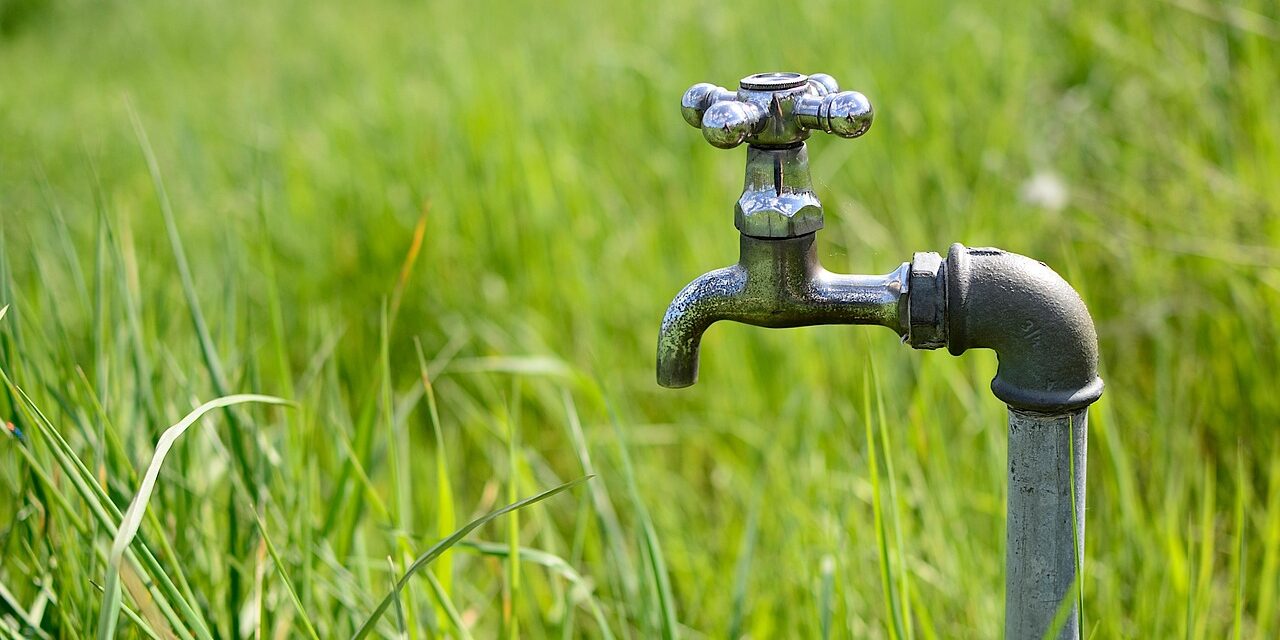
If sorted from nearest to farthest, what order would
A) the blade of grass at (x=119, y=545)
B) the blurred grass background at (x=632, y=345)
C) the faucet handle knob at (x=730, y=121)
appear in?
the blade of grass at (x=119, y=545), the faucet handle knob at (x=730, y=121), the blurred grass background at (x=632, y=345)

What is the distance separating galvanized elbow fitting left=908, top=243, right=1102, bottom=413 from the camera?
0.81 meters

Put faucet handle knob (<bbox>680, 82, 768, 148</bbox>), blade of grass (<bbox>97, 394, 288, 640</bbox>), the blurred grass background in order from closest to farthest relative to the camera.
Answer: blade of grass (<bbox>97, 394, 288, 640</bbox>)
faucet handle knob (<bbox>680, 82, 768, 148</bbox>)
the blurred grass background

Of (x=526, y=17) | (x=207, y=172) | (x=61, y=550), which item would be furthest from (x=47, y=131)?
(x=61, y=550)

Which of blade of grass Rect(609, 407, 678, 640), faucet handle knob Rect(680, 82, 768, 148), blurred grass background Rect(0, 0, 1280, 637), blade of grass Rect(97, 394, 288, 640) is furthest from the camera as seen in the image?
blurred grass background Rect(0, 0, 1280, 637)

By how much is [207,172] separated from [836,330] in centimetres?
184

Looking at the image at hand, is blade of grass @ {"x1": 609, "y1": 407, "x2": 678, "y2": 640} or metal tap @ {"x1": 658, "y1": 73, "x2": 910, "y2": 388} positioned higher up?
metal tap @ {"x1": 658, "y1": 73, "x2": 910, "y2": 388}

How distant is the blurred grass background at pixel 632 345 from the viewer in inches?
45.6

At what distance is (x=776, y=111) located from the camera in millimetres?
A: 815

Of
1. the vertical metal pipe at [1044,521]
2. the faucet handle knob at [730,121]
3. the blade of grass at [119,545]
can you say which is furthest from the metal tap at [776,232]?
the blade of grass at [119,545]

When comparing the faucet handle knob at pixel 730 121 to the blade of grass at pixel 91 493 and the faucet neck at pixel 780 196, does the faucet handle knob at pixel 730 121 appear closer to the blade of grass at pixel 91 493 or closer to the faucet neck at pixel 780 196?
the faucet neck at pixel 780 196

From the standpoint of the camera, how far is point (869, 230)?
2.20 m

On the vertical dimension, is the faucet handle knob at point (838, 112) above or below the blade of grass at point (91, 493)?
above

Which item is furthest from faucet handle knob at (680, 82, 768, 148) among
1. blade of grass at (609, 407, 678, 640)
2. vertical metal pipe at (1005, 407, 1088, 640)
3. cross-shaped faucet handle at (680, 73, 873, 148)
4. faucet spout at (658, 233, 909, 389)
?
blade of grass at (609, 407, 678, 640)

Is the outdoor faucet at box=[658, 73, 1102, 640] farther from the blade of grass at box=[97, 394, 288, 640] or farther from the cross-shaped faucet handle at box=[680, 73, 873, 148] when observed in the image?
the blade of grass at box=[97, 394, 288, 640]
